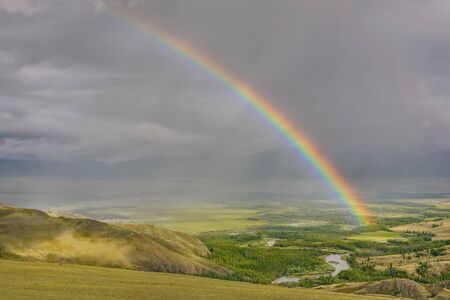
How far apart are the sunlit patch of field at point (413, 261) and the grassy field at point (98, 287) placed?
86.2m

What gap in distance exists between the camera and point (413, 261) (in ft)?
522

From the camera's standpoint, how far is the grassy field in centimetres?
5388

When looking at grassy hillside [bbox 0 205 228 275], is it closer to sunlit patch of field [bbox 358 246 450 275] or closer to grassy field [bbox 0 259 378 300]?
grassy field [bbox 0 259 378 300]

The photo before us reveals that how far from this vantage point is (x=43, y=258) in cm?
9869

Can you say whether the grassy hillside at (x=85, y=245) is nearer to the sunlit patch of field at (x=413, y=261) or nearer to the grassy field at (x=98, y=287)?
the grassy field at (x=98, y=287)

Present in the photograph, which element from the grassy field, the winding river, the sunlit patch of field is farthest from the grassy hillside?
the sunlit patch of field


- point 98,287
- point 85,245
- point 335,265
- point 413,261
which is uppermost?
point 98,287

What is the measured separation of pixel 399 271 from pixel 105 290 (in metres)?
105

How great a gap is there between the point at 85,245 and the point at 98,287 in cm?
5249

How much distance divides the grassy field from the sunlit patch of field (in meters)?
86.2

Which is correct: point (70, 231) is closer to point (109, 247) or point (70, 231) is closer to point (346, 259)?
point (109, 247)

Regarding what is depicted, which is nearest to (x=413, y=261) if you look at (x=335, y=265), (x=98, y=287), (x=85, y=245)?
(x=335, y=265)

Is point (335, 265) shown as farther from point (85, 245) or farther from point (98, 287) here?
point (98, 287)

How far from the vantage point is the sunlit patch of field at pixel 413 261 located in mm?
140750
